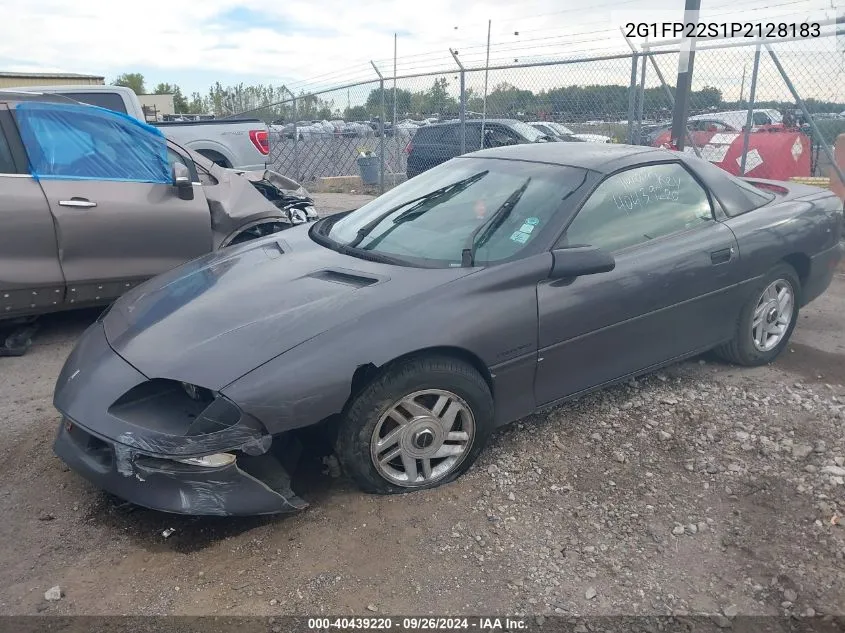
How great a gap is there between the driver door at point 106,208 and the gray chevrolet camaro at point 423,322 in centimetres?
147

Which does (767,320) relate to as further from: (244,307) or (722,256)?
(244,307)

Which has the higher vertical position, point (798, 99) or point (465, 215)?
point (798, 99)

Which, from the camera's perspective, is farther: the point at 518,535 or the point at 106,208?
the point at 106,208

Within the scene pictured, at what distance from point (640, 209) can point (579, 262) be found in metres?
0.78

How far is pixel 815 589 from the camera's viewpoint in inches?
97.4

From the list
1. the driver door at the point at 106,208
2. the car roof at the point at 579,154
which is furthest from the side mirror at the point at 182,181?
the car roof at the point at 579,154

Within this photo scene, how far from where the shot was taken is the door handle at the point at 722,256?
3.80 m

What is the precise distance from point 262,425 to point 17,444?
1.75m

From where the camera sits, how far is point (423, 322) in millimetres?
2889

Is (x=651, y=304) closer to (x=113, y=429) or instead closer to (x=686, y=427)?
(x=686, y=427)

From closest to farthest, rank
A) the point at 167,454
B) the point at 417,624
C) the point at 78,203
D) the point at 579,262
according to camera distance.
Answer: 1. the point at 417,624
2. the point at 167,454
3. the point at 579,262
4. the point at 78,203

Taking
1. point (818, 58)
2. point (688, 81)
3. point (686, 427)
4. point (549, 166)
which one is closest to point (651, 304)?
point (686, 427)

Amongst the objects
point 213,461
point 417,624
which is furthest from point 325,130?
point 417,624

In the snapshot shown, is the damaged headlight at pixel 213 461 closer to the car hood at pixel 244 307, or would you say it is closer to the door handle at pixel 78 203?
the car hood at pixel 244 307
